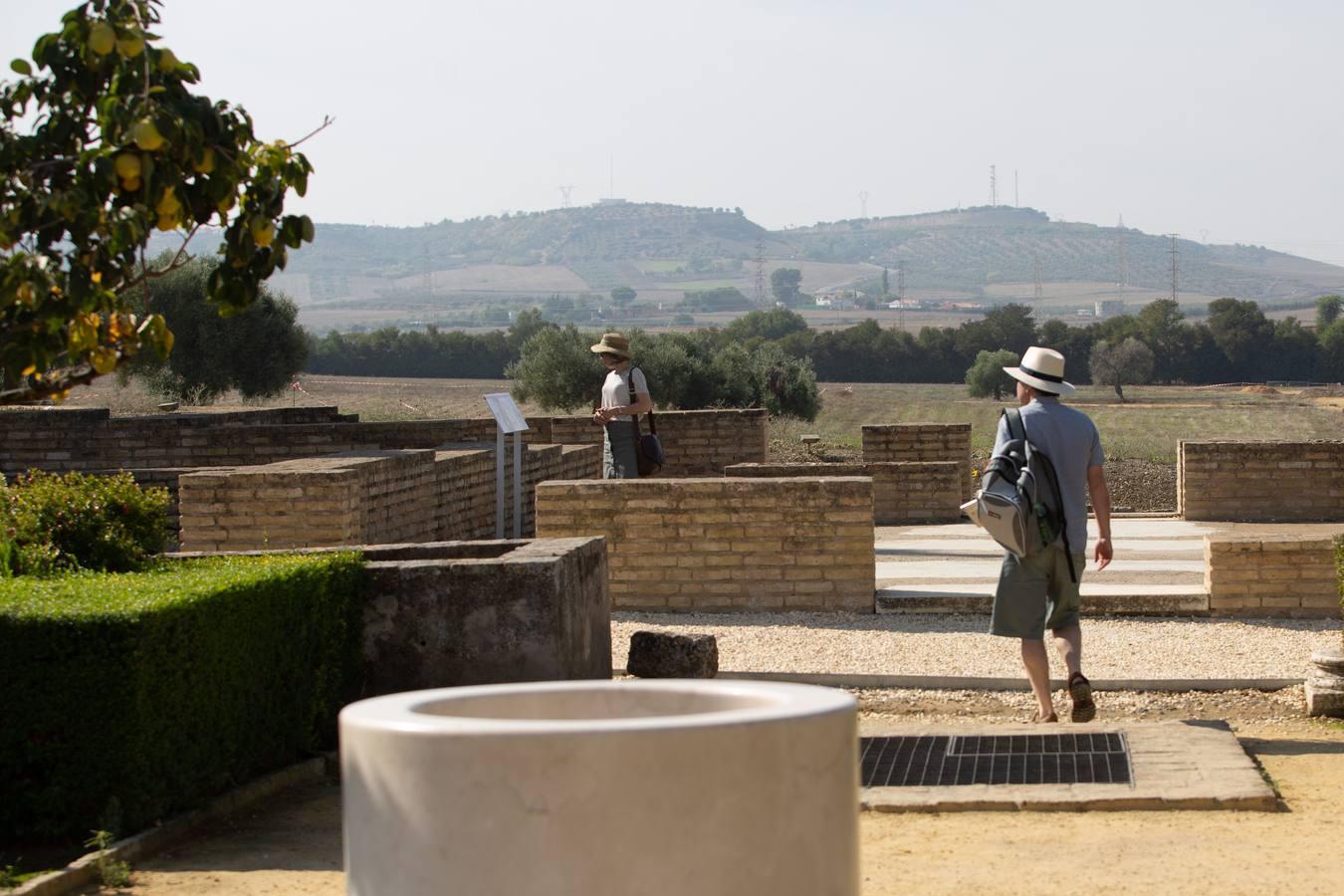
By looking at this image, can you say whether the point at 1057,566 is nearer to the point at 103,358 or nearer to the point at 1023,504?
the point at 1023,504

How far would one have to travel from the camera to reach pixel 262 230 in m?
5.79

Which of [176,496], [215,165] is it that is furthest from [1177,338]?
[215,165]

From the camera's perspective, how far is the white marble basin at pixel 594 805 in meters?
3.43

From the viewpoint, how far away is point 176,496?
13.2m

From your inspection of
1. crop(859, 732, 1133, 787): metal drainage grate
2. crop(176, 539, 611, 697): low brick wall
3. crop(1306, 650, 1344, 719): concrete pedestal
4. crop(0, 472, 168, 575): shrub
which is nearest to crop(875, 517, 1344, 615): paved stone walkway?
crop(1306, 650, 1344, 719): concrete pedestal

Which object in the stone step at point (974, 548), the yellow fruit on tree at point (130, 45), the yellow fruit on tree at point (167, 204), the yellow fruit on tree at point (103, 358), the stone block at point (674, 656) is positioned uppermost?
the yellow fruit on tree at point (130, 45)

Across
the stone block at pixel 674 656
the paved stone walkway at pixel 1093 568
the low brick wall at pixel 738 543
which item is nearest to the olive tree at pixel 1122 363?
the paved stone walkway at pixel 1093 568

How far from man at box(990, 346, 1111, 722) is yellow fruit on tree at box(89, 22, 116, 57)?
3.95 m

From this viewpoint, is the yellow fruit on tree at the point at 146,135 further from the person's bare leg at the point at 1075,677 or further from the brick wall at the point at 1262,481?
the brick wall at the point at 1262,481

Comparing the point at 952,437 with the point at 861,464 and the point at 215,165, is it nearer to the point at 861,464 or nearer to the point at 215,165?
the point at 861,464

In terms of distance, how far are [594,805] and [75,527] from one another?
13.6 feet

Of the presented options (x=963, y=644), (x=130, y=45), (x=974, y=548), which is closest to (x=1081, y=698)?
(x=963, y=644)

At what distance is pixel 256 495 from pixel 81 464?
5.88 meters

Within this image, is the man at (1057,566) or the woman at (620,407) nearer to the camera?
the man at (1057,566)
